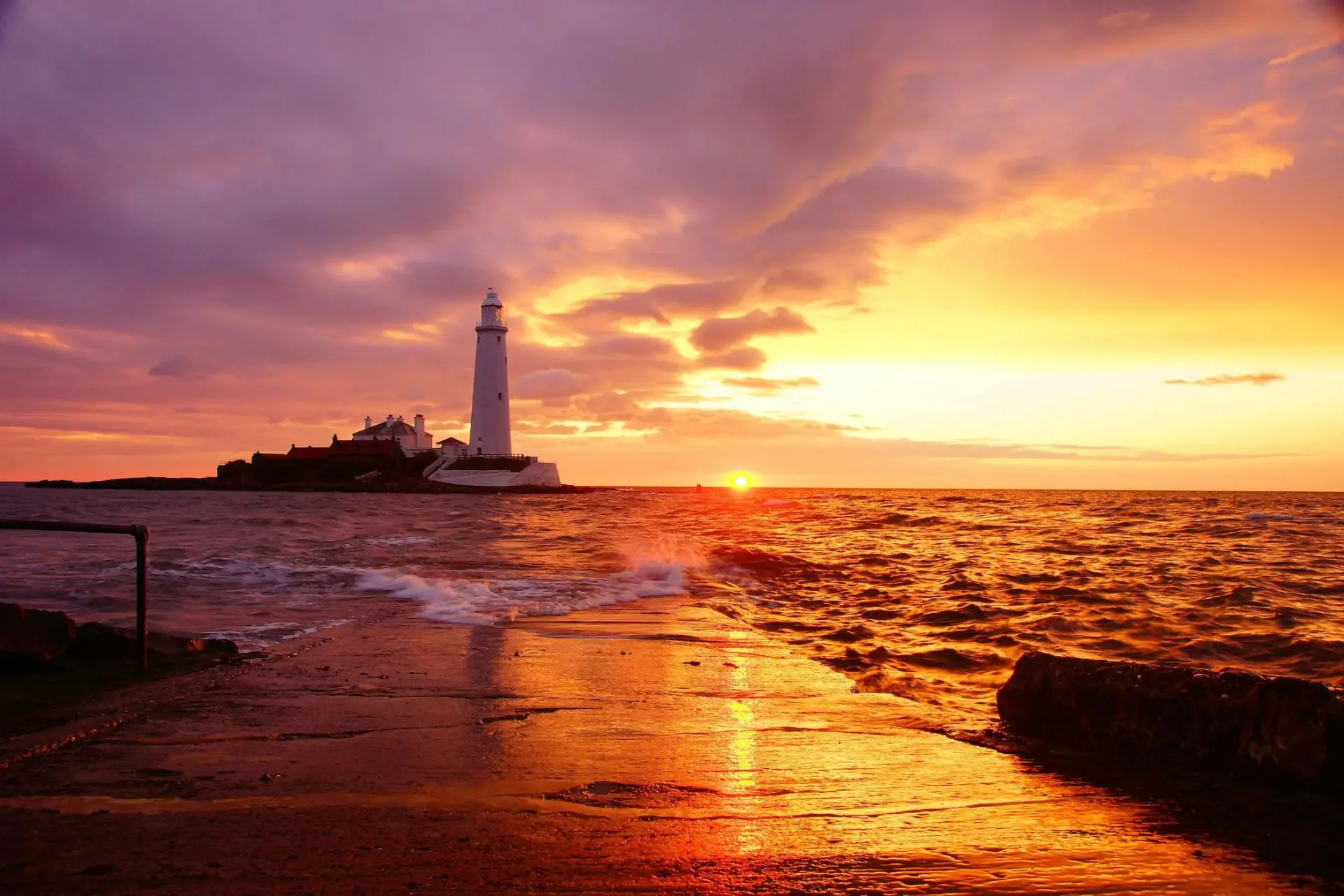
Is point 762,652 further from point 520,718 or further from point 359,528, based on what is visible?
point 359,528

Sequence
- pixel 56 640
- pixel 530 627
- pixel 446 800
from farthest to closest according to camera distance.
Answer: pixel 530 627
pixel 56 640
pixel 446 800

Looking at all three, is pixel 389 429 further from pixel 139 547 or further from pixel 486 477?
pixel 139 547

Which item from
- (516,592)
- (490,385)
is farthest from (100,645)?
(490,385)

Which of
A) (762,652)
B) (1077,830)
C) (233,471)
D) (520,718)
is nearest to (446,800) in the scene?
(520,718)

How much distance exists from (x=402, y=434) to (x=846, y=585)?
81.1 metres

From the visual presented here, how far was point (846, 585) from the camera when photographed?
12430 mm

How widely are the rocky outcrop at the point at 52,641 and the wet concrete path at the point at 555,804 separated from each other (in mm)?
836

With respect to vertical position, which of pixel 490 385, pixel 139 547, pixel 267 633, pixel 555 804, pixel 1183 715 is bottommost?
pixel 267 633

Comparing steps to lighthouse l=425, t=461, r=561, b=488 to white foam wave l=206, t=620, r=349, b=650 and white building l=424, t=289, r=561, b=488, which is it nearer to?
white building l=424, t=289, r=561, b=488

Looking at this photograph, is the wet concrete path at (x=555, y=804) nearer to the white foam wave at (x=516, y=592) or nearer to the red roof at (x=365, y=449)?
the white foam wave at (x=516, y=592)

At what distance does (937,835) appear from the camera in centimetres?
306

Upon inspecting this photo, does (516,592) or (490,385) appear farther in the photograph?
(490,385)

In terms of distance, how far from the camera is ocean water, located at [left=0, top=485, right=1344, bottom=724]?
7414 mm

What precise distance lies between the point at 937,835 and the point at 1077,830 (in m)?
0.63
